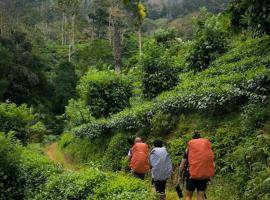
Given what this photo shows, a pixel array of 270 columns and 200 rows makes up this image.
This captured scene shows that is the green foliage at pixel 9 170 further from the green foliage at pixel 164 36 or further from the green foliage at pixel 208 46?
the green foliage at pixel 164 36

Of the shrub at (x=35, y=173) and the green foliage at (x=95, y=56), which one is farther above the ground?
the shrub at (x=35, y=173)

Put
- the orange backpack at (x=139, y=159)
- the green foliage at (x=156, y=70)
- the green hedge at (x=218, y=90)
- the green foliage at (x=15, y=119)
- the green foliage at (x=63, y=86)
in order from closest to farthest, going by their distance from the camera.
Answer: the orange backpack at (x=139, y=159)
the green hedge at (x=218, y=90)
the green foliage at (x=15, y=119)
the green foliage at (x=156, y=70)
the green foliage at (x=63, y=86)

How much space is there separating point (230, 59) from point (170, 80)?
2.96 m

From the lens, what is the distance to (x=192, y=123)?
56.2ft

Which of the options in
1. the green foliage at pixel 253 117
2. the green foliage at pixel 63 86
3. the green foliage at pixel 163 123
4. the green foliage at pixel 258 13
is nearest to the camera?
the green foliage at pixel 253 117

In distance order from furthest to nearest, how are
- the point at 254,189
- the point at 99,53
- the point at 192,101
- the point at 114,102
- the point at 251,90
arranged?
the point at 99,53 < the point at 114,102 < the point at 192,101 < the point at 251,90 < the point at 254,189

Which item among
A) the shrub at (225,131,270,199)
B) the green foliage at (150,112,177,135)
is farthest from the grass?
the shrub at (225,131,270,199)

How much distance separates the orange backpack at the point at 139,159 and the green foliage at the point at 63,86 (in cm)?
3497

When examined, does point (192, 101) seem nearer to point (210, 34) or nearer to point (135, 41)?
point (210, 34)

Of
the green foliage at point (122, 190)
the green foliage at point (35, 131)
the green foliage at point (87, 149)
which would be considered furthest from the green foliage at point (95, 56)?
the green foliage at point (122, 190)

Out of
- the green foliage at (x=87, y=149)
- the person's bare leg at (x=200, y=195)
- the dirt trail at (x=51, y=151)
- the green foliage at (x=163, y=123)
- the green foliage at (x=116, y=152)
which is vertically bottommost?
the dirt trail at (x=51, y=151)

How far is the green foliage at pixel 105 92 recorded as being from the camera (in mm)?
25000

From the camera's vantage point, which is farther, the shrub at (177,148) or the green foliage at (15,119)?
the green foliage at (15,119)

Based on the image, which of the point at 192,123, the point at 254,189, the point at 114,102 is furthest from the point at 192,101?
the point at 114,102
